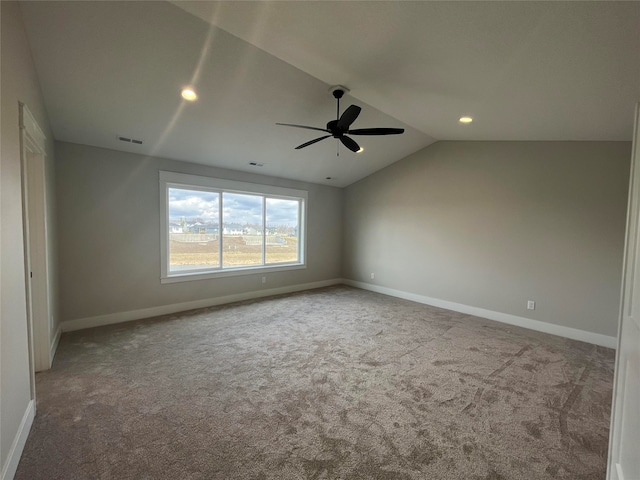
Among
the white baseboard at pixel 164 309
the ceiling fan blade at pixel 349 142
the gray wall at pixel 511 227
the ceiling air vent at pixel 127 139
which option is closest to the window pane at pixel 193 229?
the white baseboard at pixel 164 309

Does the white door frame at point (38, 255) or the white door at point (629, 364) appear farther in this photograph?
the white door frame at point (38, 255)

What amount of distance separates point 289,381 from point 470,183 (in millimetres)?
4218

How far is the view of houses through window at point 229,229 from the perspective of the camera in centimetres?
473

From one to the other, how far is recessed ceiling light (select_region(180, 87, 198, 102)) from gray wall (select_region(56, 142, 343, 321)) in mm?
1680

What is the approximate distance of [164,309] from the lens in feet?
14.7

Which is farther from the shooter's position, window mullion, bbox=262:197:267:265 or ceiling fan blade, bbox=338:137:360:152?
window mullion, bbox=262:197:267:265

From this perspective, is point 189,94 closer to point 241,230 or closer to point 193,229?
point 193,229

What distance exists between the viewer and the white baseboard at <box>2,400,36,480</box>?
5.03 ft

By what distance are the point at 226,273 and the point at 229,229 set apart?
0.82m

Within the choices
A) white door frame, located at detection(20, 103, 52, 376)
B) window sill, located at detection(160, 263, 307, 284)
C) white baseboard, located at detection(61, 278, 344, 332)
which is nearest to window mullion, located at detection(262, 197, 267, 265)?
window sill, located at detection(160, 263, 307, 284)

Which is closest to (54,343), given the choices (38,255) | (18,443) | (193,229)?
(38,255)

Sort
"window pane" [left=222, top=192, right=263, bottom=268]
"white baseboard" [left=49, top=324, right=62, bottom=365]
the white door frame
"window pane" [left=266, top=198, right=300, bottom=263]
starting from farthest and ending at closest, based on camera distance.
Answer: "window pane" [left=266, top=198, right=300, bottom=263], "window pane" [left=222, top=192, right=263, bottom=268], "white baseboard" [left=49, top=324, right=62, bottom=365], the white door frame

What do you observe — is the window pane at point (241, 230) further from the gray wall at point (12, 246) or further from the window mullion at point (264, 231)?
the gray wall at point (12, 246)

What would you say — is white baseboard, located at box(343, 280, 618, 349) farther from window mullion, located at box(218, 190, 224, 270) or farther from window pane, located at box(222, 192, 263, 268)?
window mullion, located at box(218, 190, 224, 270)
